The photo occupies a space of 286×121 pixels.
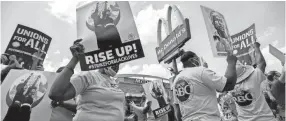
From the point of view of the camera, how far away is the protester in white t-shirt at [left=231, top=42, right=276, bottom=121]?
344cm

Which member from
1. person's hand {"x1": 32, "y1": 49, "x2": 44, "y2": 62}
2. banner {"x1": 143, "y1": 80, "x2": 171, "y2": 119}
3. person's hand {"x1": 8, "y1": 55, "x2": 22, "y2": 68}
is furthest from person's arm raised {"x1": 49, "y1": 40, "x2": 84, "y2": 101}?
banner {"x1": 143, "y1": 80, "x2": 171, "y2": 119}

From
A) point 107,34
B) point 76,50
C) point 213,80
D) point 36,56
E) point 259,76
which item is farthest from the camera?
point 36,56

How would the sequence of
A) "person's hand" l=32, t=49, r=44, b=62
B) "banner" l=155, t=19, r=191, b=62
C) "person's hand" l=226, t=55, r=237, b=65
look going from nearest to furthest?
"person's hand" l=226, t=55, r=237, b=65, "person's hand" l=32, t=49, r=44, b=62, "banner" l=155, t=19, r=191, b=62

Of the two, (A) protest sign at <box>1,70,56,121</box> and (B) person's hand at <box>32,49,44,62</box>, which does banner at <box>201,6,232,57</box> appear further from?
(B) person's hand at <box>32,49,44,62</box>

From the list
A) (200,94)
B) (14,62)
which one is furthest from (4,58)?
(200,94)

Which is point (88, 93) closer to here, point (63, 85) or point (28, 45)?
point (63, 85)

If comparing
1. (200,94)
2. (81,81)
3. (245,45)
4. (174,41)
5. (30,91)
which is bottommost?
(200,94)

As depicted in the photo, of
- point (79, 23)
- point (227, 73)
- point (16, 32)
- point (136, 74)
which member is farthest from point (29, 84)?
point (136, 74)

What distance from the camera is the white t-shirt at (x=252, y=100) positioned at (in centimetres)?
344

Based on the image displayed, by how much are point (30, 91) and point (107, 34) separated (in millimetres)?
2524

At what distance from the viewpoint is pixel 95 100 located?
2033mm

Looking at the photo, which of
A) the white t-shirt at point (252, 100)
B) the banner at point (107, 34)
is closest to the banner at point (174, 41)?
the white t-shirt at point (252, 100)

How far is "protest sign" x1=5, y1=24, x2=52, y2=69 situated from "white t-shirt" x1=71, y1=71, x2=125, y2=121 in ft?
10.2

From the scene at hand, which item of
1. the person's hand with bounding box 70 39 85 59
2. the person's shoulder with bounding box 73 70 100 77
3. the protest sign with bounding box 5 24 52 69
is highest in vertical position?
the protest sign with bounding box 5 24 52 69
